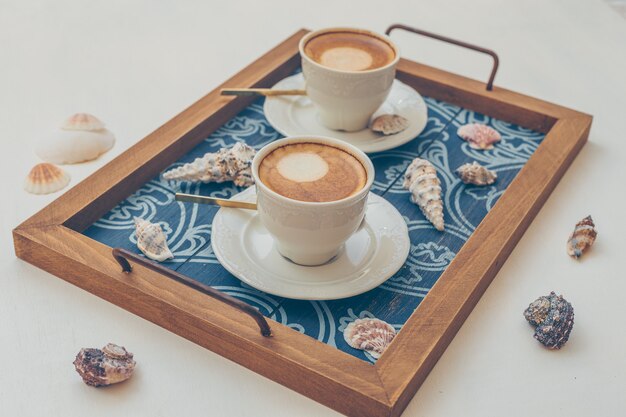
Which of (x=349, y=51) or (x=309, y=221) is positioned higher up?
(x=349, y=51)

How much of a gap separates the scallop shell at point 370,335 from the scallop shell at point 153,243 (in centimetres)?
27

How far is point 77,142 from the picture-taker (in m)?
1.50

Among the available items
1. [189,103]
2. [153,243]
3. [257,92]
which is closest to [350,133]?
[257,92]

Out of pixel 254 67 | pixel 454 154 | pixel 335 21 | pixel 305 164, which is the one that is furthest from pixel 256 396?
pixel 335 21

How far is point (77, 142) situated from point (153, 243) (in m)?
0.35

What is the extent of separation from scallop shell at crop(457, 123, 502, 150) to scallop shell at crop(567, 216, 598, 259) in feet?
0.81

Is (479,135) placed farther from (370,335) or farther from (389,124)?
(370,335)

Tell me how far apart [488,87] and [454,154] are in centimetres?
19

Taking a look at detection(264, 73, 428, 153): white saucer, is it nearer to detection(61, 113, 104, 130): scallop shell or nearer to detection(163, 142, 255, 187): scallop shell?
detection(163, 142, 255, 187): scallop shell

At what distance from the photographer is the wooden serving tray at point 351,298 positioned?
106 centimetres

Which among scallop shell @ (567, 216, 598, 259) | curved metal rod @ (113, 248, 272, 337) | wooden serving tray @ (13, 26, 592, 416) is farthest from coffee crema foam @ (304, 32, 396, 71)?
curved metal rod @ (113, 248, 272, 337)

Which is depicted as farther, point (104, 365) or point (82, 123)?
point (82, 123)

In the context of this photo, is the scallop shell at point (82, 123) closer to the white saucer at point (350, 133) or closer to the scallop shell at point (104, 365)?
the white saucer at point (350, 133)

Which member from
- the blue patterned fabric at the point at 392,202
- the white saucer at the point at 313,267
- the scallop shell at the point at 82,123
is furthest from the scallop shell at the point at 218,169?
the scallop shell at the point at 82,123
